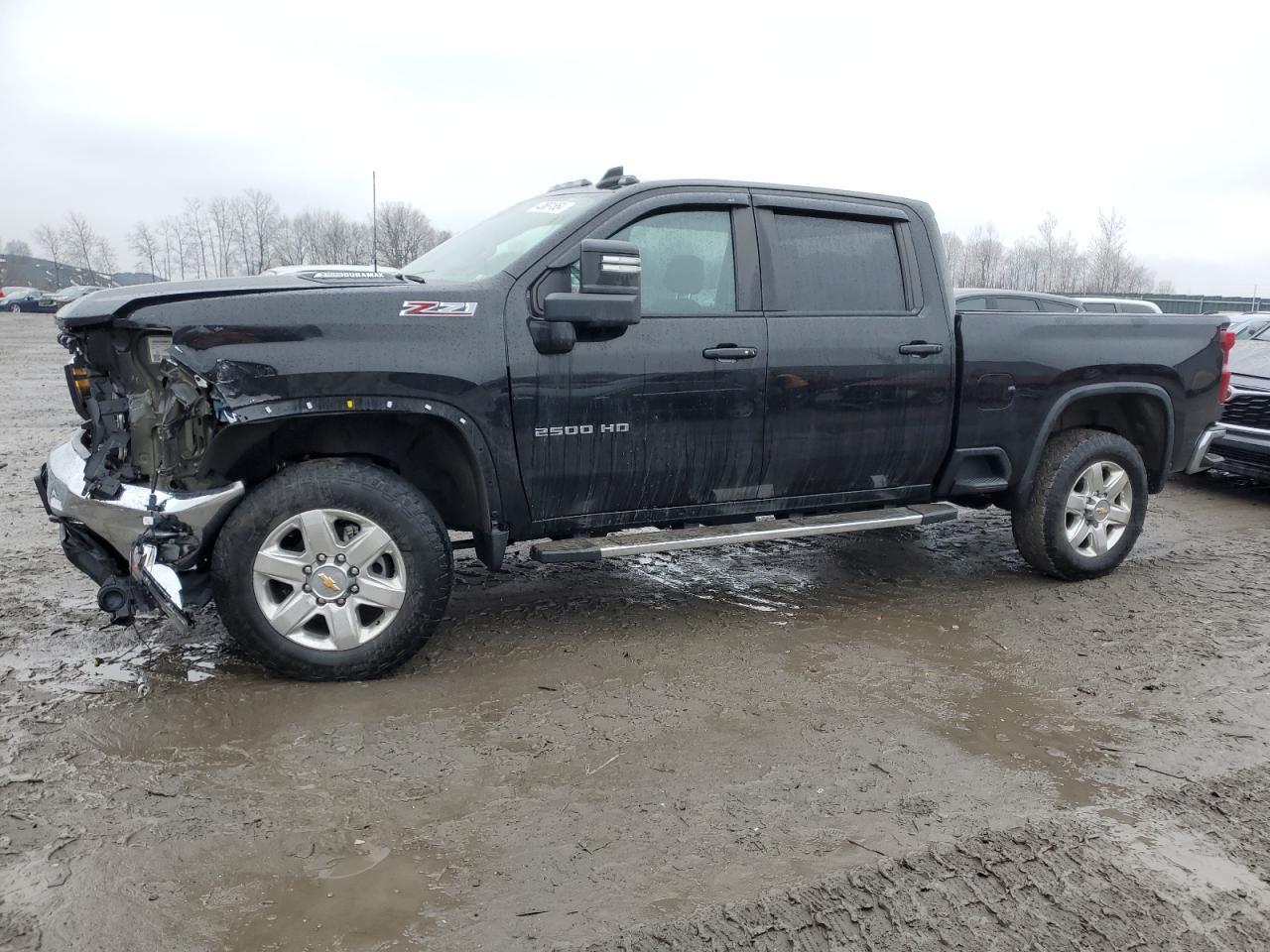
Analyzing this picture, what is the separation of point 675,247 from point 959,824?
2.66 metres

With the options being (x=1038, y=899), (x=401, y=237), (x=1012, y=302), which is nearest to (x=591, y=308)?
(x=1038, y=899)

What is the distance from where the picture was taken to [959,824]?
291cm

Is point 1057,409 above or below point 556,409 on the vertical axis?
below

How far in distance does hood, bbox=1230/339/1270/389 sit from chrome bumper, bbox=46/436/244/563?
8.00 m

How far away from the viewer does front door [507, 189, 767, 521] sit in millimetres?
4055

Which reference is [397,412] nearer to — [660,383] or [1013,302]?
[660,383]

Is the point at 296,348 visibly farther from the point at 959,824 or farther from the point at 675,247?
the point at 959,824

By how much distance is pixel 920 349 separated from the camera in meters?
4.81

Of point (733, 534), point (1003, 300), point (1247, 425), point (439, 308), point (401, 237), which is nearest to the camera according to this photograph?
point (439, 308)

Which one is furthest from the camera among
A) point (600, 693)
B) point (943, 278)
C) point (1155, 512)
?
point (1155, 512)

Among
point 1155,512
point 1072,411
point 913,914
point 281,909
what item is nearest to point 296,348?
point 281,909

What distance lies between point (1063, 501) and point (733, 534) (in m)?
2.08

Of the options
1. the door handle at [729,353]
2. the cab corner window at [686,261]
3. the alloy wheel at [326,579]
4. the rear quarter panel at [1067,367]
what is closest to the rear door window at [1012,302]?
the rear quarter panel at [1067,367]

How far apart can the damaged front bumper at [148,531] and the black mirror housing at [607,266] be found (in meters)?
1.58
